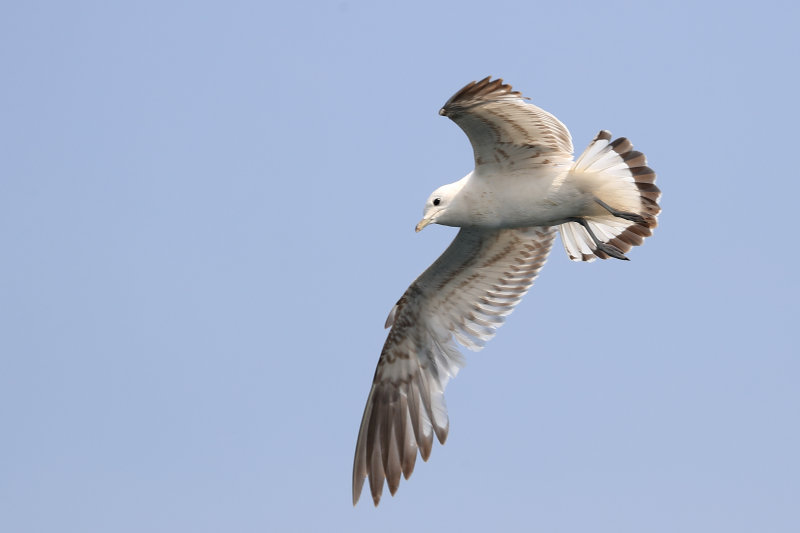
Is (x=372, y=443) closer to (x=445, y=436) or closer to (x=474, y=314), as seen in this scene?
(x=445, y=436)

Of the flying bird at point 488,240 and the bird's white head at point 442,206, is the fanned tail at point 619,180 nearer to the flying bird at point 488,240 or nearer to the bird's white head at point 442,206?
the flying bird at point 488,240

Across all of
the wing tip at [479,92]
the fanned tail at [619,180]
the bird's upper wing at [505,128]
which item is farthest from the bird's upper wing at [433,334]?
the wing tip at [479,92]

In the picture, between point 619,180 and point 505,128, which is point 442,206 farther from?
point 619,180

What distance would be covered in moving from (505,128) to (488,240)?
1845mm

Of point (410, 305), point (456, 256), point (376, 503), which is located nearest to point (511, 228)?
point (456, 256)

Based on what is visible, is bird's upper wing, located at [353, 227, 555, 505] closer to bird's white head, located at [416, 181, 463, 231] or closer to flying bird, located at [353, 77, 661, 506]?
flying bird, located at [353, 77, 661, 506]

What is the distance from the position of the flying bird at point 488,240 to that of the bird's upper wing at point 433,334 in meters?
0.01

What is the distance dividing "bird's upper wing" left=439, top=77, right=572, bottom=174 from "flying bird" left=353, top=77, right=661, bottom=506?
11 mm

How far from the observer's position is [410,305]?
1168cm

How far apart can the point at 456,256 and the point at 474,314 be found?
0.74 metres

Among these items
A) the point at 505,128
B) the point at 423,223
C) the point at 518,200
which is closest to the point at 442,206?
the point at 423,223

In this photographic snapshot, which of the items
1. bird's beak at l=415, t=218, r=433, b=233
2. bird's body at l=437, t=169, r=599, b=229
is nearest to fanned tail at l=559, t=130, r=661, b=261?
bird's body at l=437, t=169, r=599, b=229

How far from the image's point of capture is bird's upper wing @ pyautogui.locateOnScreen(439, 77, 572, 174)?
918 centimetres

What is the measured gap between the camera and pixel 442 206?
10.4m
